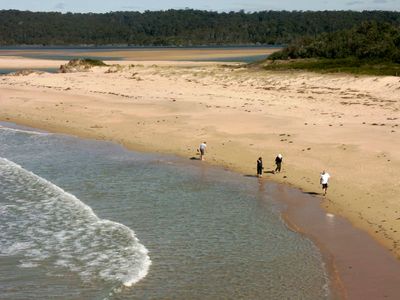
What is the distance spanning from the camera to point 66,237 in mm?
18531

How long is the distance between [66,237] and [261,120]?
19608mm

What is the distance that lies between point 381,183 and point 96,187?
1046 centimetres

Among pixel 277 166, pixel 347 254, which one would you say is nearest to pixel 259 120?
pixel 277 166

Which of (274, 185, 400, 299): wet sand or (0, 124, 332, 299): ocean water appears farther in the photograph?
(0, 124, 332, 299): ocean water

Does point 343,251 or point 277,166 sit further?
point 277,166

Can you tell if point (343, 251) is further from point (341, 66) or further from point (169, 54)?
point (169, 54)

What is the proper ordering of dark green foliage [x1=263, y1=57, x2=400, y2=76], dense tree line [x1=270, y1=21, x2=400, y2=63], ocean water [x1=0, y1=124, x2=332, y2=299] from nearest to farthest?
ocean water [x1=0, y1=124, x2=332, y2=299] → dark green foliage [x1=263, y1=57, x2=400, y2=76] → dense tree line [x1=270, y1=21, x2=400, y2=63]

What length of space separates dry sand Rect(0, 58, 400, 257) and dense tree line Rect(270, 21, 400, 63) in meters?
8.63

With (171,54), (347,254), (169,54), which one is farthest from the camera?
(171,54)

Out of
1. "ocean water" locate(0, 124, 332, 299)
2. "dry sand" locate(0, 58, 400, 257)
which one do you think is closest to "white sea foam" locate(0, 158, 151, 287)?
"ocean water" locate(0, 124, 332, 299)

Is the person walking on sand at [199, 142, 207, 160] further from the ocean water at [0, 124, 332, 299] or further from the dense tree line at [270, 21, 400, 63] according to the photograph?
the dense tree line at [270, 21, 400, 63]

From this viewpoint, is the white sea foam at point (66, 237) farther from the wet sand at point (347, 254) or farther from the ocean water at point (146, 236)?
the wet sand at point (347, 254)

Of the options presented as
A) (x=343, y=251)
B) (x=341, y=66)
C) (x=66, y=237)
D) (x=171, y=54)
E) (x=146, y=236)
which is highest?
(x=341, y=66)

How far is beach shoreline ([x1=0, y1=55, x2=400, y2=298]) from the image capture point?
23031mm
